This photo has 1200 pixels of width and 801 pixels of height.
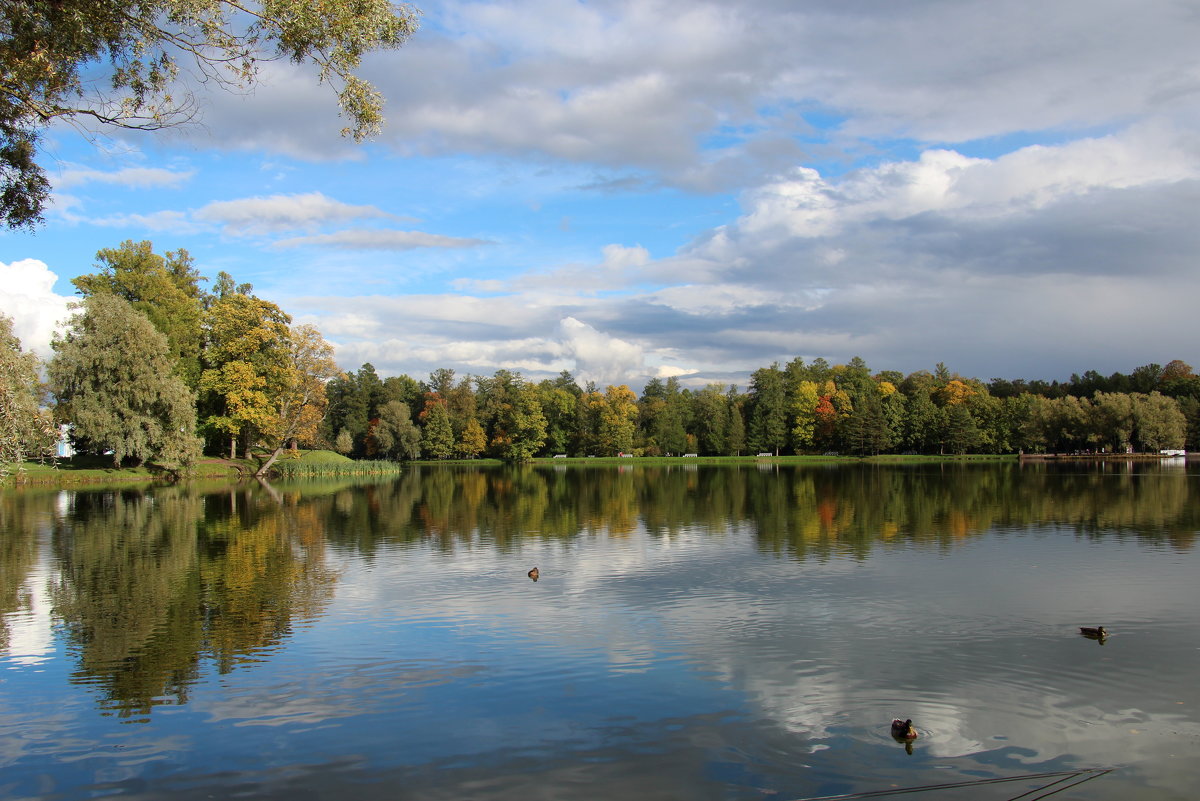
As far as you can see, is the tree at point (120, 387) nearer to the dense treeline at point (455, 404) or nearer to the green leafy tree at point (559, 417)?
the dense treeline at point (455, 404)

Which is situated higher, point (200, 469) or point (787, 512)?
point (200, 469)

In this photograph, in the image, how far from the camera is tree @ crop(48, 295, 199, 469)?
48.7 m

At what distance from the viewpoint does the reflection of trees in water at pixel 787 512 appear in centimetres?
2475

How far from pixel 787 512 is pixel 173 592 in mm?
22706

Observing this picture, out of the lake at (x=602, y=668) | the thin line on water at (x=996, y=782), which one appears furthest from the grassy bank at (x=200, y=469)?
the thin line on water at (x=996, y=782)

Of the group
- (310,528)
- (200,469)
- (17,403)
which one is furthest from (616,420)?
(17,403)

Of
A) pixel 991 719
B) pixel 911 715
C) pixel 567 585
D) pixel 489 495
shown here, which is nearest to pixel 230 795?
pixel 911 715

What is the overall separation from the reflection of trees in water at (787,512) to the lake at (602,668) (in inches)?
52.0

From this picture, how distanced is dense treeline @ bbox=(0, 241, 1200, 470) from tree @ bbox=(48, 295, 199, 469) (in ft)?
0.33

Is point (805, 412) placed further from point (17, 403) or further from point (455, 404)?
point (17, 403)

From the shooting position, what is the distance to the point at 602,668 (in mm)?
10914

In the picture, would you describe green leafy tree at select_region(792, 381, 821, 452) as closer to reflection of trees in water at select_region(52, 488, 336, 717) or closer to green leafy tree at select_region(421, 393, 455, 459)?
green leafy tree at select_region(421, 393, 455, 459)

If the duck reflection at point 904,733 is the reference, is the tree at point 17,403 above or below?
above

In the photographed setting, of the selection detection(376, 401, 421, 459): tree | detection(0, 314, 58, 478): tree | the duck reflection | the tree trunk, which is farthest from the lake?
detection(376, 401, 421, 459): tree
